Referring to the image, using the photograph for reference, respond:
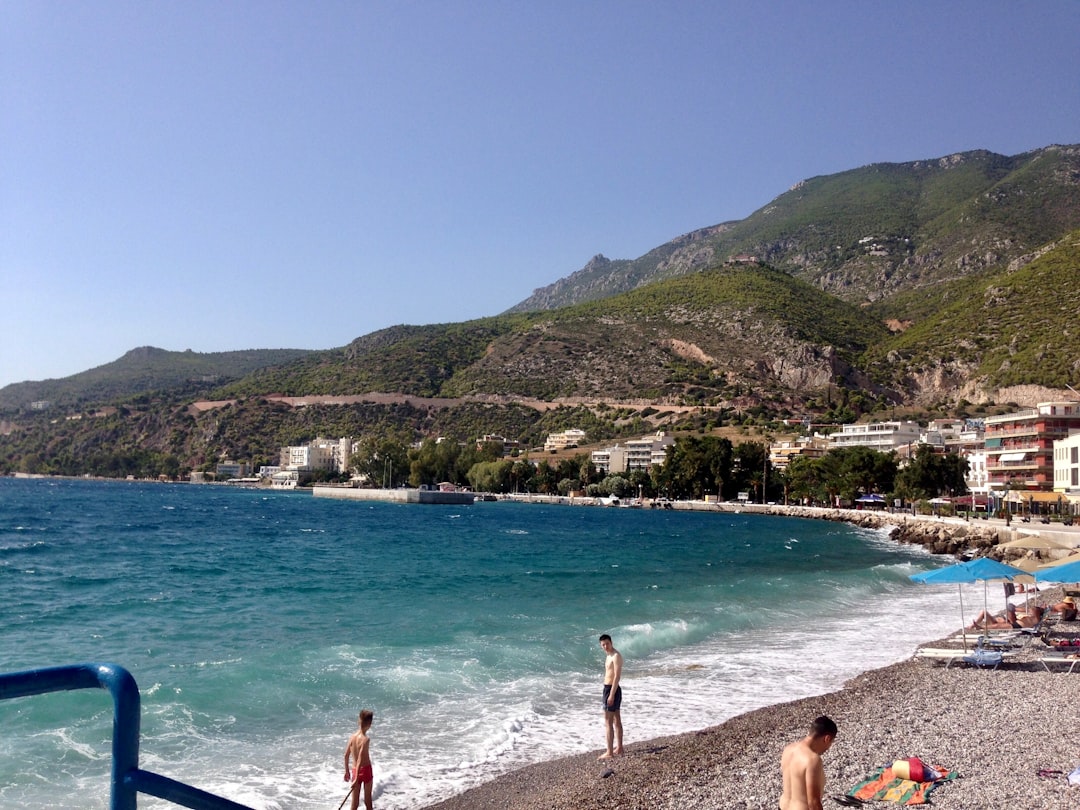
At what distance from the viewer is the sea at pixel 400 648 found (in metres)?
11.7

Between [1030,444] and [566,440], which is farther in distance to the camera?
[566,440]

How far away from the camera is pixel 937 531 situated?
193ft

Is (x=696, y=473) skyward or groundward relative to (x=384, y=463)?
groundward

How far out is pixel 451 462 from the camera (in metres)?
140

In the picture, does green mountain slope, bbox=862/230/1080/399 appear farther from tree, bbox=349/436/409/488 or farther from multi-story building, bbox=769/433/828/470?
tree, bbox=349/436/409/488

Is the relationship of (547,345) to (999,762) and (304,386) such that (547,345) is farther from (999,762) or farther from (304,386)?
(999,762)

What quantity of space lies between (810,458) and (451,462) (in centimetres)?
5594

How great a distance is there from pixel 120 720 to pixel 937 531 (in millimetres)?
63312

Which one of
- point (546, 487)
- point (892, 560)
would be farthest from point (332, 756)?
point (546, 487)

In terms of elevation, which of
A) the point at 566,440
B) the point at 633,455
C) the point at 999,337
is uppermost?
the point at 999,337

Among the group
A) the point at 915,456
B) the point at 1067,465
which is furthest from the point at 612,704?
the point at 915,456

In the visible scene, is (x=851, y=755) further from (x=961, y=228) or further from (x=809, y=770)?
(x=961, y=228)

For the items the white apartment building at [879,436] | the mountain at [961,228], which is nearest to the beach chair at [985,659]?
the white apartment building at [879,436]

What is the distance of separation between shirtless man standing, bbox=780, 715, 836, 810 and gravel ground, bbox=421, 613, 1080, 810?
127 inches
